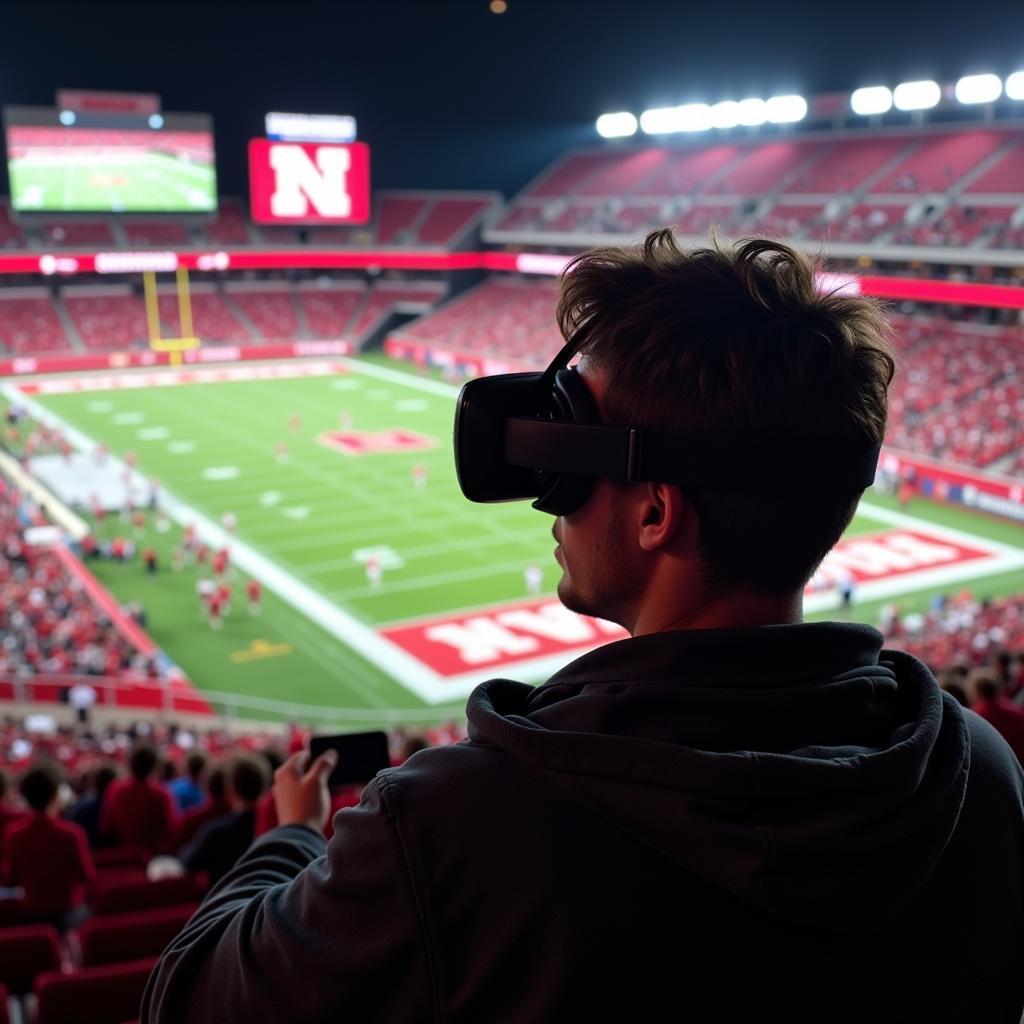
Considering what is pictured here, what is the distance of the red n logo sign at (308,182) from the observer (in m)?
45.4

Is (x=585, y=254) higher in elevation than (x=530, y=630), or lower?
higher

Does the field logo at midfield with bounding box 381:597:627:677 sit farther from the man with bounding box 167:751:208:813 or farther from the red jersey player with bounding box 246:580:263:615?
the man with bounding box 167:751:208:813

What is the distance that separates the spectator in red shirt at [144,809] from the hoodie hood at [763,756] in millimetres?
5922

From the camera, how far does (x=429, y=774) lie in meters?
1.20

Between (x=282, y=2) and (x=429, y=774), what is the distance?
100 feet

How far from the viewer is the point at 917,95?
41.9m

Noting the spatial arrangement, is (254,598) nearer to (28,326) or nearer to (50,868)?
(50,868)

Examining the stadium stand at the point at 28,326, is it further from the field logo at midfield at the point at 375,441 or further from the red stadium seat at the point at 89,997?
the red stadium seat at the point at 89,997

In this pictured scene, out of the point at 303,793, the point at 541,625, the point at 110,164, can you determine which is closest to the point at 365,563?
the point at 541,625

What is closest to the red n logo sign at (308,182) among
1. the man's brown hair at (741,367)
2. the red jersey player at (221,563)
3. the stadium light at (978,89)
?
the stadium light at (978,89)

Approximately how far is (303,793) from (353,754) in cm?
15

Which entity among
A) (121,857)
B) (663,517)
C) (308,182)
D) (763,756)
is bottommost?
(121,857)

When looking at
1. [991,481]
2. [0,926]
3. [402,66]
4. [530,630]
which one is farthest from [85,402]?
[0,926]

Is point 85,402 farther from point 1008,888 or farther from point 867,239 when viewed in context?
point 1008,888
